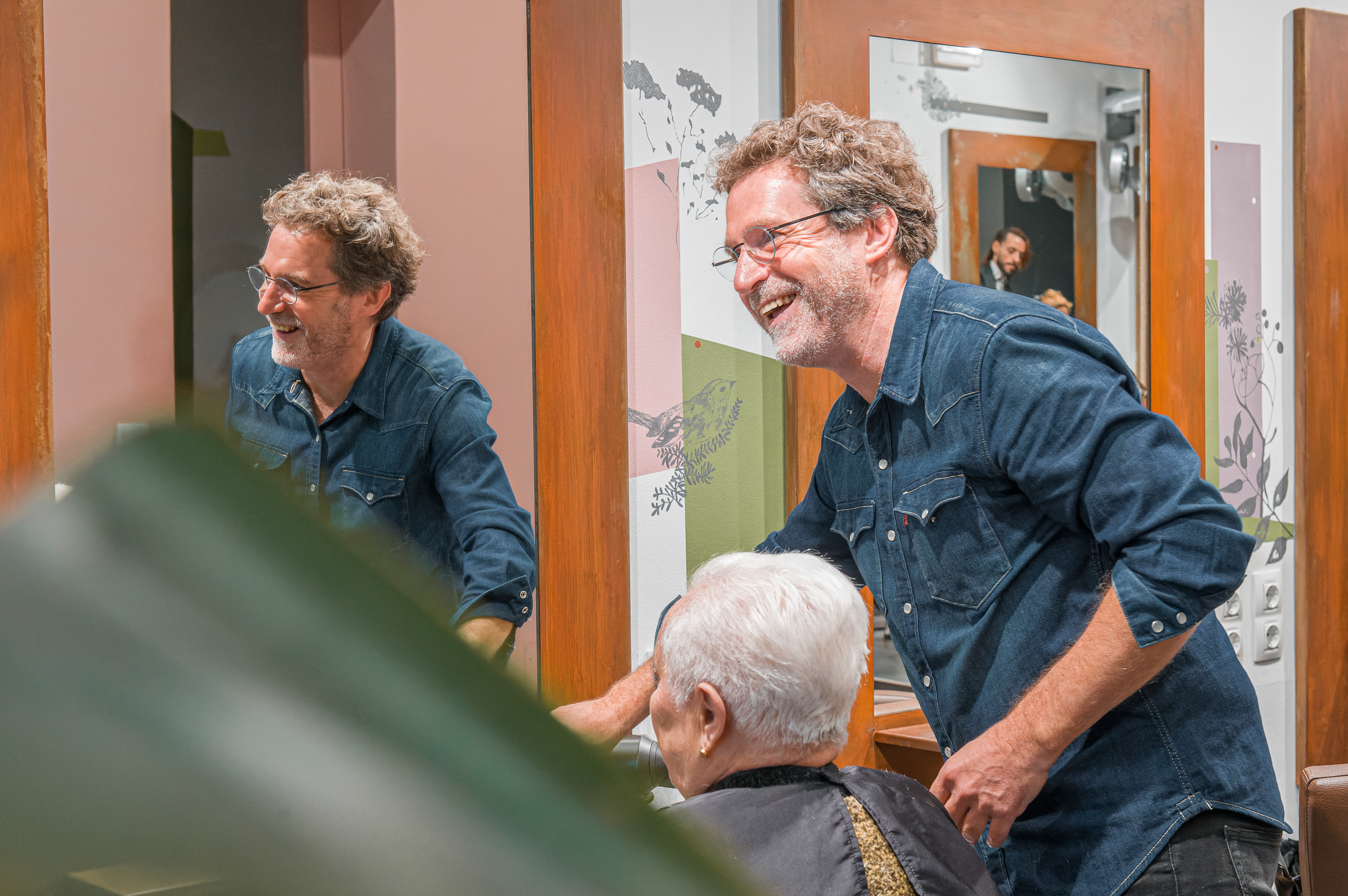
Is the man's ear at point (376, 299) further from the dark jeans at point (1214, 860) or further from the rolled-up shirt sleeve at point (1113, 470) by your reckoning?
the dark jeans at point (1214, 860)

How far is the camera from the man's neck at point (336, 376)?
1.78m

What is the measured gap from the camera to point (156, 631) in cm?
9

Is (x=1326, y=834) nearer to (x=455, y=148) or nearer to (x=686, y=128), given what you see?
(x=686, y=128)

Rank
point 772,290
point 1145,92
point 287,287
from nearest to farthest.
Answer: point 772,290, point 287,287, point 1145,92

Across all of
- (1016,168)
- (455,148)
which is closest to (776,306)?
(455,148)

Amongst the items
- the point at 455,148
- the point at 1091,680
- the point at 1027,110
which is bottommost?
the point at 1091,680

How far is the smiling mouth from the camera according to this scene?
1612 millimetres

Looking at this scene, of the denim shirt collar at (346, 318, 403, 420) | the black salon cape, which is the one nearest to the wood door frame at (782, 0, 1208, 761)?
the denim shirt collar at (346, 318, 403, 420)

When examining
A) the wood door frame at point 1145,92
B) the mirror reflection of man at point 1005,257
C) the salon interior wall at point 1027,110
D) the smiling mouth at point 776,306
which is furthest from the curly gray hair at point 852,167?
the mirror reflection of man at point 1005,257

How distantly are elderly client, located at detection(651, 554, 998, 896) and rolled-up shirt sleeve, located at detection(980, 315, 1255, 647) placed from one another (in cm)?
27

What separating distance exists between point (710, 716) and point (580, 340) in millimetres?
1336

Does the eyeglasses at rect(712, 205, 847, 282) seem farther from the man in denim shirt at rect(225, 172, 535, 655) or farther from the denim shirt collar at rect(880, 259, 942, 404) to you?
the man in denim shirt at rect(225, 172, 535, 655)

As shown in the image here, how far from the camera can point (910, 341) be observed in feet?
4.69

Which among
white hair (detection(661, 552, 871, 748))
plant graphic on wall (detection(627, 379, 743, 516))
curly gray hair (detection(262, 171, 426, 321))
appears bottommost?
white hair (detection(661, 552, 871, 748))
